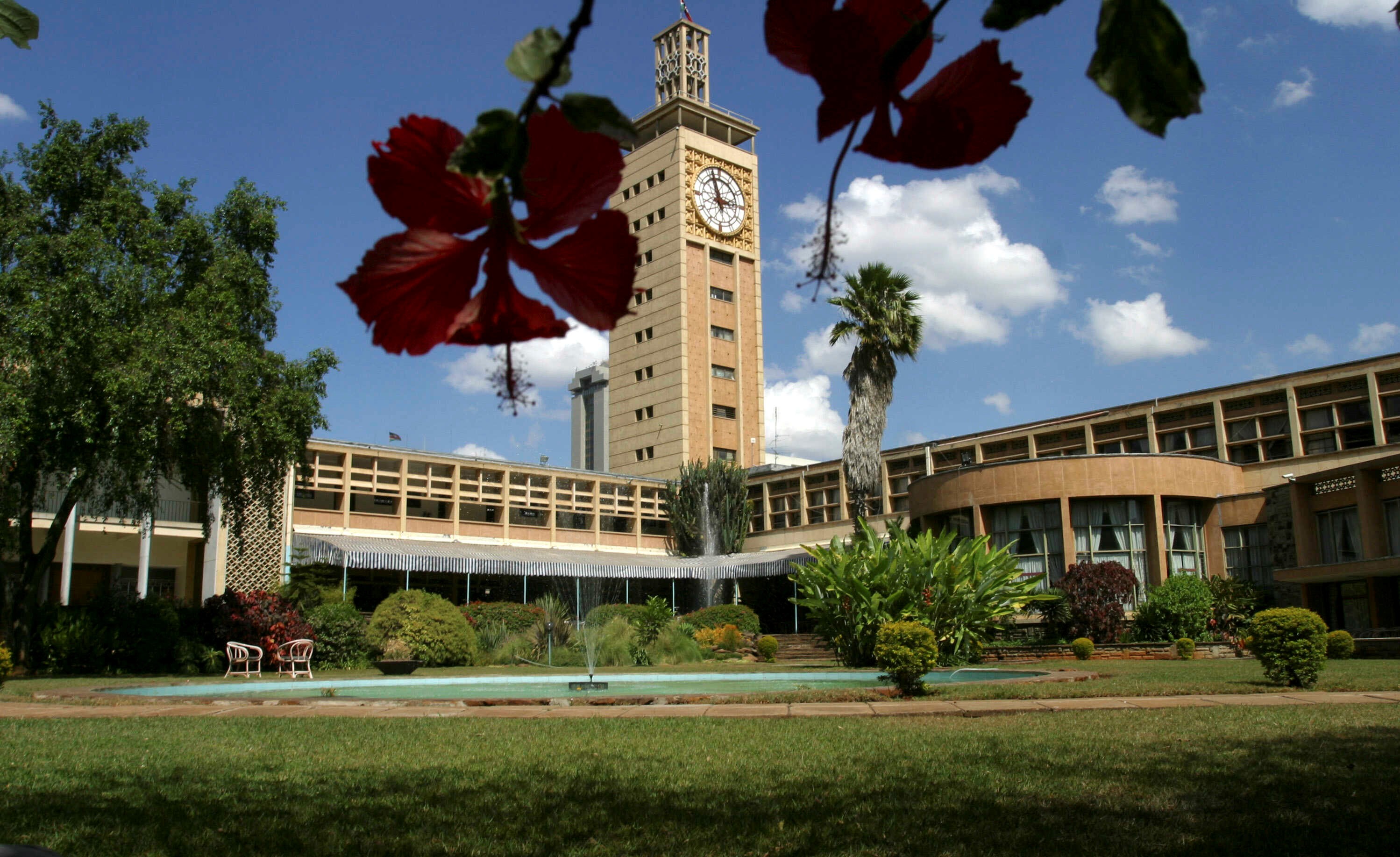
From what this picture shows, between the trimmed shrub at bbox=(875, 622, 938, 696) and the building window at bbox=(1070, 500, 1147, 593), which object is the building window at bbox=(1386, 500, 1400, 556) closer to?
the building window at bbox=(1070, 500, 1147, 593)

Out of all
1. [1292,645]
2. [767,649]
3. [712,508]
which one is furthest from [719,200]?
[712,508]

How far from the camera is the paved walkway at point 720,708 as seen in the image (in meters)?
8.39

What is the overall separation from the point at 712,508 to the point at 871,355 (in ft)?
40.8

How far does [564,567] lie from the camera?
28.5 m

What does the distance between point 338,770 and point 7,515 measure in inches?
444

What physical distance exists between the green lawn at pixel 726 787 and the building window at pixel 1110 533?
1791cm

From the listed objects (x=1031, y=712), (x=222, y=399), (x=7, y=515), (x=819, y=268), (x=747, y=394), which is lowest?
(x=1031, y=712)

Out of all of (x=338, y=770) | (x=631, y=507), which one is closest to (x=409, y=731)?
(x=338, y=770)

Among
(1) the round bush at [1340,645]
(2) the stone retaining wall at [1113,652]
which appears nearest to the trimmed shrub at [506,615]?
(2) the stone retaining wall at [1113,652]

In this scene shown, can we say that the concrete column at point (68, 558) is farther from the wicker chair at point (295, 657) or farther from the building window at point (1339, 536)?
the building window at point (1339, 536)

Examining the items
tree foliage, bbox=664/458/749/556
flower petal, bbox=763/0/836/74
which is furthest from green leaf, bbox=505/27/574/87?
tree foliage, bbox=664/458/749/556

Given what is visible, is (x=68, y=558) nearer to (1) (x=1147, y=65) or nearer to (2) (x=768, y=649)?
(2) (x=768, y=649)

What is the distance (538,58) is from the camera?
428 millimetres

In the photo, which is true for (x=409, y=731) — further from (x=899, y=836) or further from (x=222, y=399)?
(x=222, y=399)
